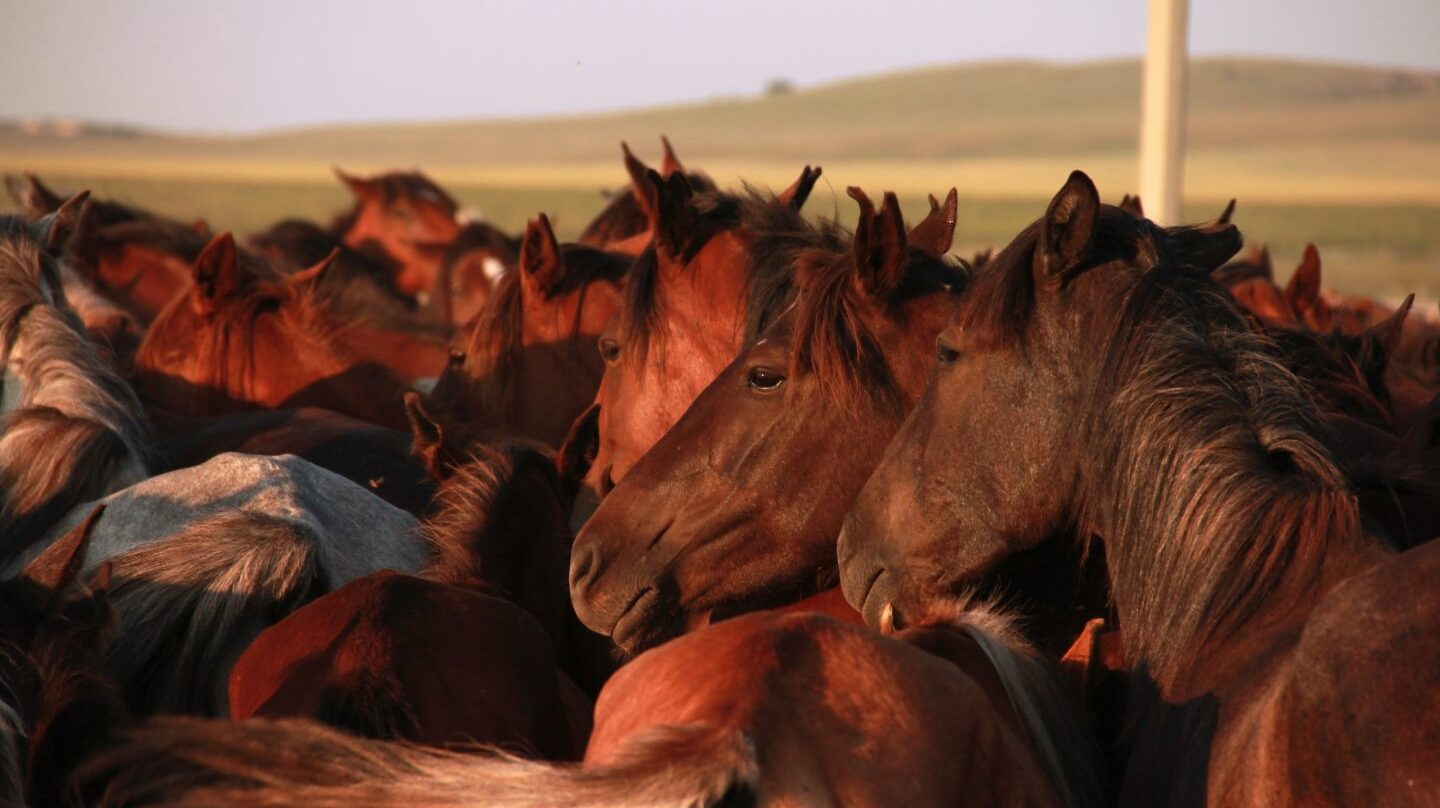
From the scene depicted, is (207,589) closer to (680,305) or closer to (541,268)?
(680,305)

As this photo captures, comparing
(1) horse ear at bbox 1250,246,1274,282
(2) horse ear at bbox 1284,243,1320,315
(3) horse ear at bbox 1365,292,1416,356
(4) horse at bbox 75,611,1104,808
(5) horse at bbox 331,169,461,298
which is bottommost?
(5) horse at bbox 331,169,461,298

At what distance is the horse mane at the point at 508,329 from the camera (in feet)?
20.2

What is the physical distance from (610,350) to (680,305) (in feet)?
1.04

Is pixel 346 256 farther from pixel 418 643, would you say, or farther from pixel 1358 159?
pixel 1358 159

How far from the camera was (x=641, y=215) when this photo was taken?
300 inches

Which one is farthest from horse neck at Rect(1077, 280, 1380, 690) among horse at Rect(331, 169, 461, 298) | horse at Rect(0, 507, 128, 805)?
horse at Rect(331, 169, 461, 298)

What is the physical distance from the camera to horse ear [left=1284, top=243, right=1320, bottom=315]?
23.8 ft

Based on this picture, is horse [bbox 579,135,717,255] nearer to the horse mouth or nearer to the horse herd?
the horse herd

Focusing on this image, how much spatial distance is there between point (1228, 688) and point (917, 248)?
4.76 feet

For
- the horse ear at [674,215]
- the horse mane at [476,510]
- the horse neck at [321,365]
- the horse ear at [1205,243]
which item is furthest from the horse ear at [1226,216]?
the horse neck at [321,365]

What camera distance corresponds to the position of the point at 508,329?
243 inches

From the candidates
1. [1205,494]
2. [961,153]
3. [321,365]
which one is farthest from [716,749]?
[961,153]

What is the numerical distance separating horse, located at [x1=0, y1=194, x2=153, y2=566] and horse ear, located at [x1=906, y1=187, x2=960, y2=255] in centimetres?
241

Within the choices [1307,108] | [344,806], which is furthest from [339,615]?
[1307,108]
